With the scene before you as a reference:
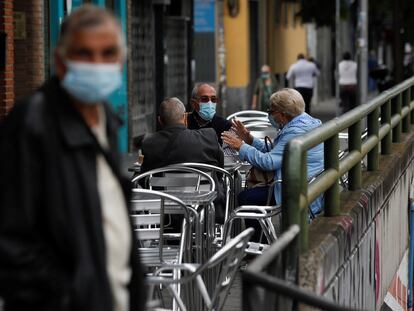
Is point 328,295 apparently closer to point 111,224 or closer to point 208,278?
point 208,278

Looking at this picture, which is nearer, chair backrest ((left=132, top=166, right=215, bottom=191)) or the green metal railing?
the green metal railing

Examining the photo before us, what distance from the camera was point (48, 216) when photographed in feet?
12.9

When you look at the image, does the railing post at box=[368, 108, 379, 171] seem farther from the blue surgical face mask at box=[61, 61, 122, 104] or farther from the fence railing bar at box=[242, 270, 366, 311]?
the blue surgical face mask at box=[61, 61, 122, 104]

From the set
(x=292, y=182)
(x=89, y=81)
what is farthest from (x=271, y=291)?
(x=292, y=182)

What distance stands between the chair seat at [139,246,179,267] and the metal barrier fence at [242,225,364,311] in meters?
1.82

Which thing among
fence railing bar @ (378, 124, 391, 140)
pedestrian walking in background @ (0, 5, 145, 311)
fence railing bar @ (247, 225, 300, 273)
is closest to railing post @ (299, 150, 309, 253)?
fence railing bar @ (247, 225, 300, 273)

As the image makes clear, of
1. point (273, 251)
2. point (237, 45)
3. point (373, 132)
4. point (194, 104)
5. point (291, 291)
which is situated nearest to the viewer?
point (291, 291)

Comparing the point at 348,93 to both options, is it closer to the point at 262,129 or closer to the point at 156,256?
the point at 262,129

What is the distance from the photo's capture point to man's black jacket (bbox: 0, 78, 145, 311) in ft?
12.8

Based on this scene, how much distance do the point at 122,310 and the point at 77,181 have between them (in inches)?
18.5

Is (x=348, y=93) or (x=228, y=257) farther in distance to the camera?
(x=348, y=93)

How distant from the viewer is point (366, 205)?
28.1 ft

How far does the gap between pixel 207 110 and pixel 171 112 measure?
216 centimetres

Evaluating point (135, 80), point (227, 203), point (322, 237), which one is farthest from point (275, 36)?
point (322, 237)
